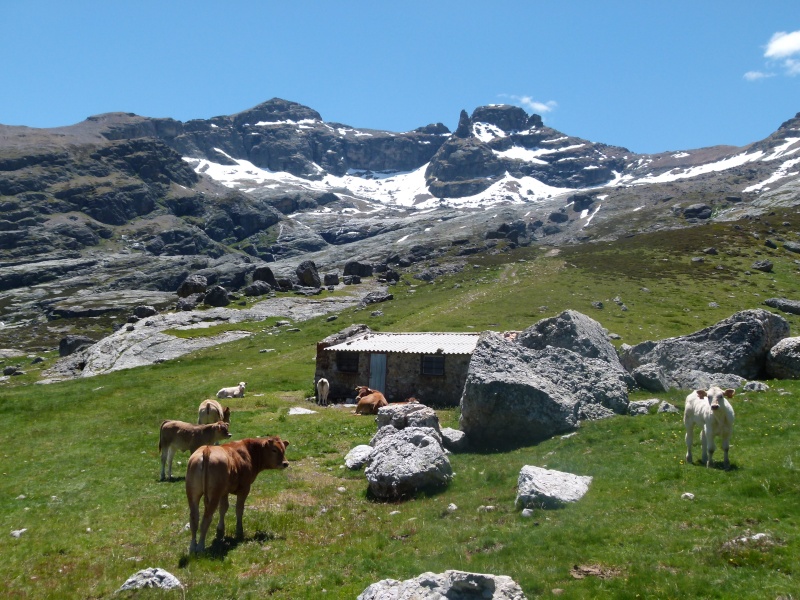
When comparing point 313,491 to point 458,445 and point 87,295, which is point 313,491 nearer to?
point 458,445

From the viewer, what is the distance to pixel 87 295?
19825cm

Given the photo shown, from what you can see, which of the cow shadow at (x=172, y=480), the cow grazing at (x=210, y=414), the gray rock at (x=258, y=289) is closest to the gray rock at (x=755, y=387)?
the cow grazing at (x=210, y=414)

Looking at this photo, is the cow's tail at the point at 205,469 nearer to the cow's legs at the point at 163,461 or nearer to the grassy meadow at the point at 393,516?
the grassy meadow at the point at 393,516

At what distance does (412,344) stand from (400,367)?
3.95 meters

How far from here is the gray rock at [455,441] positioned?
2453 centimetres

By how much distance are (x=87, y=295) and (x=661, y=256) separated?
17857 cm

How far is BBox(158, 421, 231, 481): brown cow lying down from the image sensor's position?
21594 mm

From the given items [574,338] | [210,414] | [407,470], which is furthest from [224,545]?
[574,338]

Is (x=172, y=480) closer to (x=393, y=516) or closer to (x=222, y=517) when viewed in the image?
(x=222, y=517)

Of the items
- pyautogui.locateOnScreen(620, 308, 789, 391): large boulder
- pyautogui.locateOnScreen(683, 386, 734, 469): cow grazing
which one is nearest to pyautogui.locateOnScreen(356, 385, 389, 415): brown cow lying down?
pyautogui.locateOnScreen(620, 308, 789, 391): large boulder

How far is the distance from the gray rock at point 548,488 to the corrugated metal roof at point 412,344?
2195 centimetres

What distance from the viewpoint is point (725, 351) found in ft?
104

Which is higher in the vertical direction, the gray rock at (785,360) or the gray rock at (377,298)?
the gray rock at (785,360)

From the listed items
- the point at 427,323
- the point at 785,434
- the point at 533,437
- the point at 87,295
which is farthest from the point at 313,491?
the point at 87,295
